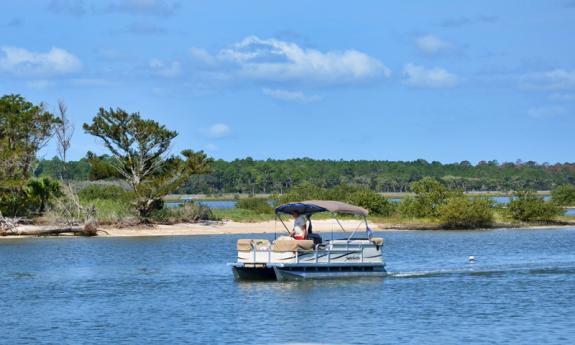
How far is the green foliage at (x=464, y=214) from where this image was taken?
8094cm

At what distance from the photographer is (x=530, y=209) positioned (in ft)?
275

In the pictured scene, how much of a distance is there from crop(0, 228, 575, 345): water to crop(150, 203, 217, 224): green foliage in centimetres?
1932

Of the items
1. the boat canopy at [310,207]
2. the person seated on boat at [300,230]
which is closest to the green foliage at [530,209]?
the boat canopy at [310,207]

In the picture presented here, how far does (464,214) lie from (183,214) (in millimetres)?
21050

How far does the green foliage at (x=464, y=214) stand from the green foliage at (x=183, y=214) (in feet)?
58.0

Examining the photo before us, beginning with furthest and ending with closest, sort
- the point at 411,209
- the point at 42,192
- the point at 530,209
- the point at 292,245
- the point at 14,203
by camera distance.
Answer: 1. the point at 411,209
2. the point at 530,209
3. the point at 42,192
4. the point at 14,203
5. the point at 292,245

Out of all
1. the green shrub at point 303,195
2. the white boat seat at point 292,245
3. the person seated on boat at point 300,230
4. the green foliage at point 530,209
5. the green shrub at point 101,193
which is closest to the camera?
the white boat seat at point 292,245

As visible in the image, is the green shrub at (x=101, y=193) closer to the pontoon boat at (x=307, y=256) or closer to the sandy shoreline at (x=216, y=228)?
the sandy shoreline at (x=216, y=228)

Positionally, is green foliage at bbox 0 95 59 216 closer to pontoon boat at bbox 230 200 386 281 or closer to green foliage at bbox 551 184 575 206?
pontoon boat at bbox 230 200 386 281

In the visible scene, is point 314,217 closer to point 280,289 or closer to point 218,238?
point 218,238

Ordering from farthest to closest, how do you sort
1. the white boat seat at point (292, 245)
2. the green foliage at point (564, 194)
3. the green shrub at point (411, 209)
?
1. the green foliage at point (564, 194)
2. the green shrub at point (411, 209)
3. the white boat seat at point (292, 245)

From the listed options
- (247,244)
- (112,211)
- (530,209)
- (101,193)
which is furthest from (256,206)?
(247,244)

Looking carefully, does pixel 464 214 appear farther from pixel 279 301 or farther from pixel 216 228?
pixel 279 301

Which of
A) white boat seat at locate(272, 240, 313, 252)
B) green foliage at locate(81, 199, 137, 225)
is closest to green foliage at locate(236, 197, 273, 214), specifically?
green foliage at locate(81, 199, 137, 225)
